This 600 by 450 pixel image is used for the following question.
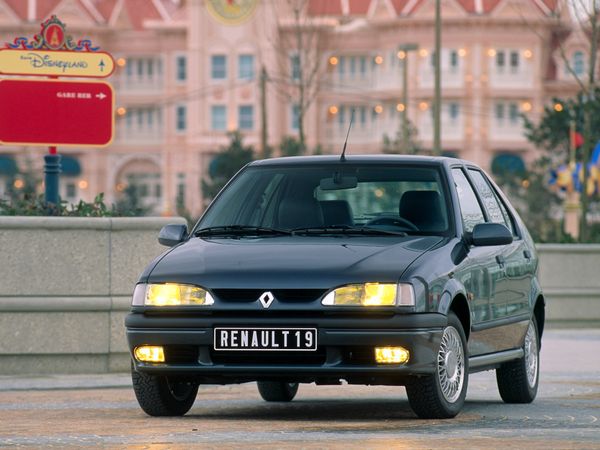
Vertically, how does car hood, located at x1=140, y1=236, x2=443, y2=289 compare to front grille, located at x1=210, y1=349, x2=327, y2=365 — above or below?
above

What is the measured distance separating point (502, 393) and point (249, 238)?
8.13ft

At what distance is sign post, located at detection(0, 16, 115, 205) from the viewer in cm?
1814

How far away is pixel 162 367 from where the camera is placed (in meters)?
Result: 10.4

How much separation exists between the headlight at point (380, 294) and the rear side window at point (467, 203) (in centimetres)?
142

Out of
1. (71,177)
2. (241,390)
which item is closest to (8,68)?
(241,390)

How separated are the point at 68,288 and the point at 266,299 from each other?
5.41 metres

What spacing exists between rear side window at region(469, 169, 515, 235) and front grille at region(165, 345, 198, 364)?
270 cm

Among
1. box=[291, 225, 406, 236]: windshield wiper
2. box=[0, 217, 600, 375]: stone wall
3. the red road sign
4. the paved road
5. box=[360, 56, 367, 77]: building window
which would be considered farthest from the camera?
box=[360, 56, 367, 77]: building window

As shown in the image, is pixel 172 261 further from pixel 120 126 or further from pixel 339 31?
pixel 120 126

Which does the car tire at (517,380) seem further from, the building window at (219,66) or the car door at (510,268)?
the building window at (219,66)

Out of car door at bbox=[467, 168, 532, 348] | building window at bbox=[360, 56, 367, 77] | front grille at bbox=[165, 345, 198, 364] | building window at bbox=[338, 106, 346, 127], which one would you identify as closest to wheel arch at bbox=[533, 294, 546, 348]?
car door at bbox=[467, 168, 532, 348]

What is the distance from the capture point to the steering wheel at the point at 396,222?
436 inches

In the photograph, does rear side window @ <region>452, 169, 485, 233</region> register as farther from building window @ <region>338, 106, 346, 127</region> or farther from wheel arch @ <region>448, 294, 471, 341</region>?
building window @ <region>338, 106, 346, 127</region>

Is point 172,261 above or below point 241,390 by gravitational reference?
above
